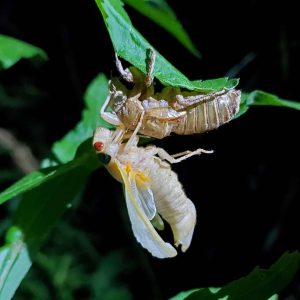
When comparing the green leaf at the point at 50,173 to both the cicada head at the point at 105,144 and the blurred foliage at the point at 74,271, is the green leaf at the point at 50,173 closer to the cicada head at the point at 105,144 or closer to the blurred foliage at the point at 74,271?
the cicada head at the point at 105,144

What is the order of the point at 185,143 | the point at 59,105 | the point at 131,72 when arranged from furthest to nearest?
the point at 59,105
the point at 185,143
the point at 131,72

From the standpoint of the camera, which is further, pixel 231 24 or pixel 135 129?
pixel 231 24

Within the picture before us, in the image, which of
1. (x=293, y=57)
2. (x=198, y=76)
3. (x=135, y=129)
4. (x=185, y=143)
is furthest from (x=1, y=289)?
(x=293, y=57)

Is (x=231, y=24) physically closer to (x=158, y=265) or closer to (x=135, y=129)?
(x=158, y=265)

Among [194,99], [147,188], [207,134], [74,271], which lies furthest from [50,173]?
[74,271]

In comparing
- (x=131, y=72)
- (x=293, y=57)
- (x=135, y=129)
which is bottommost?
(x=293, y=57)

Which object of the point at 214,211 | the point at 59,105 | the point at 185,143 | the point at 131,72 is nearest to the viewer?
the point at 131,72

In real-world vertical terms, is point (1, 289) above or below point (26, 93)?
above

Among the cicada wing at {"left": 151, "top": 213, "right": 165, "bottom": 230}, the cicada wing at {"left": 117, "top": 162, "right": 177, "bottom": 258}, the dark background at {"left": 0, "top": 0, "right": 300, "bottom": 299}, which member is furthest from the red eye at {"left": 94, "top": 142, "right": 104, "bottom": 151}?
the dark background at {"left": 0, "top": 0, "right": 300, "bottom": 299}
